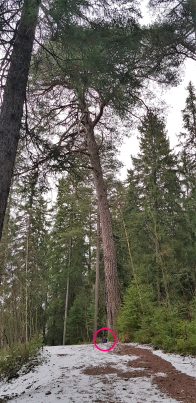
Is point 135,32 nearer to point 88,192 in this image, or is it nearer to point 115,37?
point 115,37

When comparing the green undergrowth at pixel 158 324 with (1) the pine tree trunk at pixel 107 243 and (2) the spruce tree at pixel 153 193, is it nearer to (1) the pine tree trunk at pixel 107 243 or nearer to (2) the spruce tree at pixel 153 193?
(1) the pine tree trunk at pixel 107 243

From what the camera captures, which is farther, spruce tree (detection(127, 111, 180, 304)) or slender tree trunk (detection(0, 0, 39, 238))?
spruce tree (detection(127, 111, 180, 304))

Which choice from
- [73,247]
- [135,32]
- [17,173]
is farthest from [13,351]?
[73,247]

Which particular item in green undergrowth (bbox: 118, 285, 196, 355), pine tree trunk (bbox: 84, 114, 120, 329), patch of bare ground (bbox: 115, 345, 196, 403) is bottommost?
patch of bare ground (bbox: 115, 345, 196, 403)

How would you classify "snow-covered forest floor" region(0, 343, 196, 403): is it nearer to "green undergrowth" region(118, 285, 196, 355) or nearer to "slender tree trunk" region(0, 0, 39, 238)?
"green undergrowth" region(118, 285, 196, 355)

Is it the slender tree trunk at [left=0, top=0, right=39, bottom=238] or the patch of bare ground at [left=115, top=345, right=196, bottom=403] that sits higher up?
the slender tree trunk at [left=0, top=0, right=39, bottom=238]

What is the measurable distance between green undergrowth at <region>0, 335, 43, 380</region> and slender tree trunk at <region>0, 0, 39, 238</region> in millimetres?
2363

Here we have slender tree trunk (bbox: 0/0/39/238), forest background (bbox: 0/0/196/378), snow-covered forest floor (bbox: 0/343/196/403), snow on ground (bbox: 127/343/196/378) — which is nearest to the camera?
snow-covered forest floor (bbox: 0/343/196/403)

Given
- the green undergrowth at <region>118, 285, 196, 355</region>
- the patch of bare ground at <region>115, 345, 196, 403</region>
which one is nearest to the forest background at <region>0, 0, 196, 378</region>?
the green undergrowth at <region>118, 285, 196, 355</region>

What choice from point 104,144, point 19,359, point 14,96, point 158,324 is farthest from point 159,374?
point 104,144

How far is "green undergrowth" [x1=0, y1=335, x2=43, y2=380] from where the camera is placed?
3854mm

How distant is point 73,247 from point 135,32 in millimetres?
12978

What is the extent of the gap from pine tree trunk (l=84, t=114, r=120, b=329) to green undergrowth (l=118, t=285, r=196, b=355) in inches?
16.6

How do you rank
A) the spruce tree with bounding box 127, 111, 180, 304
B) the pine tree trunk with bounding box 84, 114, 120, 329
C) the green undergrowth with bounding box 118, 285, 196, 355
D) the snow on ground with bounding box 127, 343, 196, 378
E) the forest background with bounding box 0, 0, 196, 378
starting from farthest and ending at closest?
1. the spruce tree with bounding box 127, 111, 180, 304
2. the pine tree trunk with bounding box 84, 114, 120, 329
3. the green undergrowth with bounding box 118, 285, 196, 355
4. the forest background with bounding box 0, 0, 196, 378
5. the snow on ground with bounding box 127, 343, 196, 378
